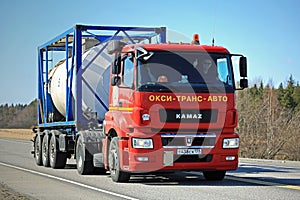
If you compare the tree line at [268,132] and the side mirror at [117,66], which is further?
the tree line at [268,132]

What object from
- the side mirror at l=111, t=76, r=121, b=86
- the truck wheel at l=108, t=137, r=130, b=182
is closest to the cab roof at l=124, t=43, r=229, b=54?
the side mirror at l=111, t=76, r=121, b=86

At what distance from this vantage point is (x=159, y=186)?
12.7 meters

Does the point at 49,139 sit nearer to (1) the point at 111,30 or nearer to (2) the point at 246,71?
(1) the point at 111,30

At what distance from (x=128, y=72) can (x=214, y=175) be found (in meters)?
3.18

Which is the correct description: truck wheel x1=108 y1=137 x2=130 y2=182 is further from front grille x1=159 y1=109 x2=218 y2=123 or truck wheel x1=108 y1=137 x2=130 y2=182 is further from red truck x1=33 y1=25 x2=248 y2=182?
front grille x1=159 y1=109 x2=218 y2=123

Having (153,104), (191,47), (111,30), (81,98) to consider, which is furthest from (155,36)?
(153,104)

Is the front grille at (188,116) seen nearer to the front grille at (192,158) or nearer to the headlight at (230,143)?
the headlight at (230,143)

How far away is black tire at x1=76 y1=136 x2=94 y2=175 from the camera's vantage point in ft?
51.0

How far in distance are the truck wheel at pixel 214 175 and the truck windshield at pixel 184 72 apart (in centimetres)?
212

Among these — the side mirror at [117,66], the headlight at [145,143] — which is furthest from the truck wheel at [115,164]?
the side mirror at [117,66]

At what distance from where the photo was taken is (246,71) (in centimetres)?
1328

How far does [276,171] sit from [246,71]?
434 centimetres

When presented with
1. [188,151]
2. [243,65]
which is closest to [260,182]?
[188,151]

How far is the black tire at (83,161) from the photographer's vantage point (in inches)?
612
